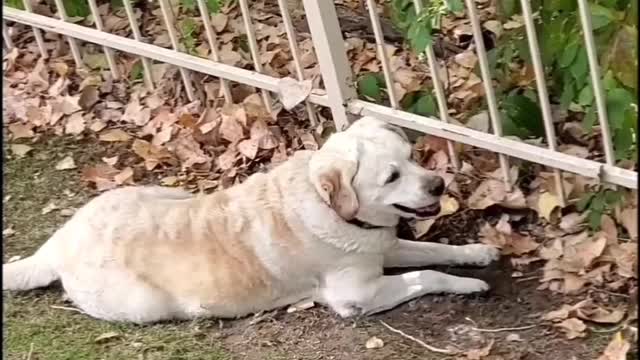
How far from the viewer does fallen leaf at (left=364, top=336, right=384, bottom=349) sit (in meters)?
3.23

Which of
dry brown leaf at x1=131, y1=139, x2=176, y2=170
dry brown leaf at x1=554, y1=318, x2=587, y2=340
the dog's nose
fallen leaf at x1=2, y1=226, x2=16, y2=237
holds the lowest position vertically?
dry brown leaf at x1=554, y1=318, x2=587, y2=340

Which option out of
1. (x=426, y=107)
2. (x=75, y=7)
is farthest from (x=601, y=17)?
(x=75, y=7)

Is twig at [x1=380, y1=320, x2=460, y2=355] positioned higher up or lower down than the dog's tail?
lower down

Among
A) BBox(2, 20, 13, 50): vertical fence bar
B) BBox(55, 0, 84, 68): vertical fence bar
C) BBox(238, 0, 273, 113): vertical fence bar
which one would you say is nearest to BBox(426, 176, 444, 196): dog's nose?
BBox(238, 0, 273, 113): vertical fence bar

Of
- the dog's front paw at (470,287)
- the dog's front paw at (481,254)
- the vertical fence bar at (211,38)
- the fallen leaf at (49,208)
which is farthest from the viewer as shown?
the fallen leaf at (49,208)

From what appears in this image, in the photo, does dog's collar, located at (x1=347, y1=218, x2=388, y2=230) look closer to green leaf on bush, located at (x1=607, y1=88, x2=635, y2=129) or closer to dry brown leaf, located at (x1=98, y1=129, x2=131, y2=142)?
green leaf on bush, located at (x1=607, y1=88, x2=635, y2=129)

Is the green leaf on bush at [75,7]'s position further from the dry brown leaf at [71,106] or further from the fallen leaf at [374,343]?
the fallen leaf at [374,343]

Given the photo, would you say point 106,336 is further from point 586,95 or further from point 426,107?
point 586,95

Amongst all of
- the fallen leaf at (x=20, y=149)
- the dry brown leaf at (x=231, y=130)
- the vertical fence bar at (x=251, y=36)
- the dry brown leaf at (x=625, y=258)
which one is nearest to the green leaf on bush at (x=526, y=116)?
the dry brown leaf at (x=625, y=258)

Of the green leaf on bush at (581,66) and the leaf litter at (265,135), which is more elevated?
the green leaf on bush at (581,66)

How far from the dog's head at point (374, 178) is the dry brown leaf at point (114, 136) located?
1.31m

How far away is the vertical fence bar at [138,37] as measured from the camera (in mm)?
4168

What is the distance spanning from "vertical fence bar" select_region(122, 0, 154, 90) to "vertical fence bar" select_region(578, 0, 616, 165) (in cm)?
179

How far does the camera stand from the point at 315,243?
3281 millimetres
